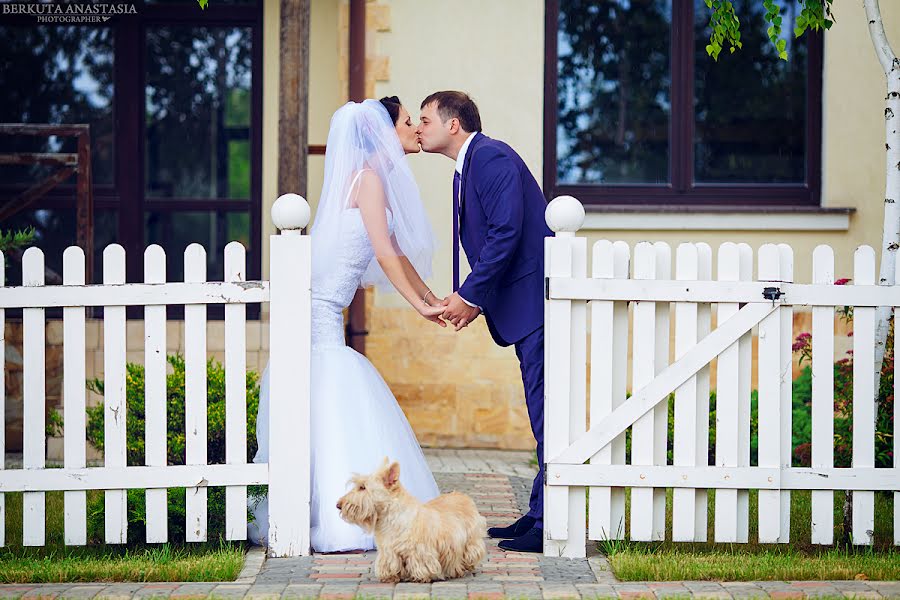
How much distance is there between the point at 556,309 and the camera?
182 inches

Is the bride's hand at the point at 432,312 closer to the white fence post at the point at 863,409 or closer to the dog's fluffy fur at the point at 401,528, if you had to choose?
the dog's fluffy fur at the point at 401,528

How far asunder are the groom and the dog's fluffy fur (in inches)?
27.4

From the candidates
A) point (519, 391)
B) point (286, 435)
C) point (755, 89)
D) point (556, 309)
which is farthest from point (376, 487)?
point (755, 89)

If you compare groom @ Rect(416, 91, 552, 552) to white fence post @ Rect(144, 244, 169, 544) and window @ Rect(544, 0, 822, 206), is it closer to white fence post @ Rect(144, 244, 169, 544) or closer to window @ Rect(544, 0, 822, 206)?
white fence post @ Rect(144, 244, 169, 544)

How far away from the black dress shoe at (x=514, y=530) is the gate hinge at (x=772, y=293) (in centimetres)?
134

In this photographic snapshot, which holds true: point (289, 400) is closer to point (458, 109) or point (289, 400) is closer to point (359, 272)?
point (359, 272)

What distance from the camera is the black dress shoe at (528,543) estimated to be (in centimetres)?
477

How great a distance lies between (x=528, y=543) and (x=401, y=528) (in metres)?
0.85

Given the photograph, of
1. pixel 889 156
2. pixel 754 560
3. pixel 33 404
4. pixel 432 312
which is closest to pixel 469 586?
pixel 754 560

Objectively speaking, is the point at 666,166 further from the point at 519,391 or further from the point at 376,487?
the point at 376,487

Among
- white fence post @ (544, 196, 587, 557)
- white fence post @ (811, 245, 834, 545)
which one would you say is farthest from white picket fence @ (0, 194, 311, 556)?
white fence post @ (811, 245, 834, 545)

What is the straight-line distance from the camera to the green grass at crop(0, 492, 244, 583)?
4.31 m

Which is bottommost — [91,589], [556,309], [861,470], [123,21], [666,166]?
[91,589]

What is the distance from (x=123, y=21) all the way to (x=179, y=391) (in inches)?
156
